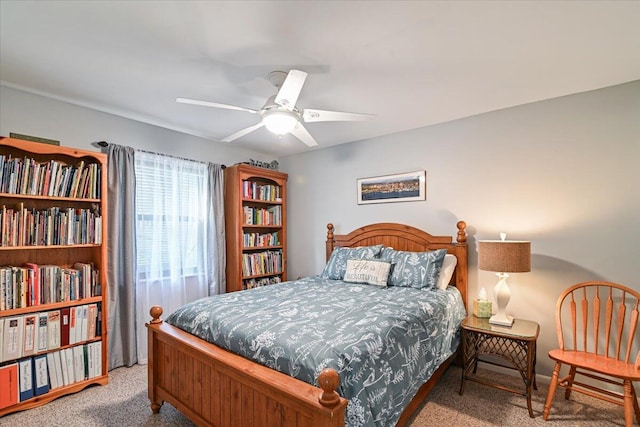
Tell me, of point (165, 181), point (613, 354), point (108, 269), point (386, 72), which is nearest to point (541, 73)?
point (386, 72)

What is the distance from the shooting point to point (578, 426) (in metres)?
2.03

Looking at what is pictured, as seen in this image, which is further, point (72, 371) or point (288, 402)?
point (72, 371)

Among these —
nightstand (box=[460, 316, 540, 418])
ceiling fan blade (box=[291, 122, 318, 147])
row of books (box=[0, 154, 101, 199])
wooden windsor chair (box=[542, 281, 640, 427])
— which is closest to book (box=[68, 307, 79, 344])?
row of books (box=[0, 154, 101, 199])

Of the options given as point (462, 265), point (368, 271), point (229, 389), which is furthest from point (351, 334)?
point (462, 265)

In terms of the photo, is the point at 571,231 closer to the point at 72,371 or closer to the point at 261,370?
the point at 261,370

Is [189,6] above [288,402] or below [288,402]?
above

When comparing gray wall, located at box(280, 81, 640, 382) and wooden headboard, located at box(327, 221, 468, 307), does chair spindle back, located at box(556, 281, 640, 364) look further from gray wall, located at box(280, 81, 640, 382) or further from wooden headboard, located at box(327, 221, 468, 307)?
wooden headboard, located at box(327, 221, 468, 307)

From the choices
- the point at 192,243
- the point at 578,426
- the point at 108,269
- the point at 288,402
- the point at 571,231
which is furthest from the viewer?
the point at 192,243

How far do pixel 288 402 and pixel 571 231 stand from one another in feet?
8.74

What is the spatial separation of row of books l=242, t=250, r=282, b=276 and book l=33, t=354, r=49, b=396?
1960mm

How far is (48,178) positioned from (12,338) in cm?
121

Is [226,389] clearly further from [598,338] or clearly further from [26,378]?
[598,338]

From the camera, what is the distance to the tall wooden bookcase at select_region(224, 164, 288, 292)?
3.84 metres

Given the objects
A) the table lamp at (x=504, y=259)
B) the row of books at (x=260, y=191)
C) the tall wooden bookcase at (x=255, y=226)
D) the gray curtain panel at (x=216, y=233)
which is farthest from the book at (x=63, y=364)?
the table lamp at (x=504, y=259)
